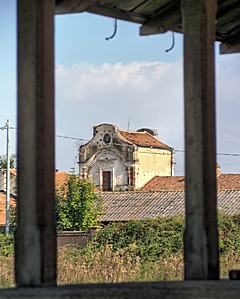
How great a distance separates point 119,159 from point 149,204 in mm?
25027

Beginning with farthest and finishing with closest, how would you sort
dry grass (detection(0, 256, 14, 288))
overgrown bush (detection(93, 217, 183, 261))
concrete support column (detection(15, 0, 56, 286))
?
overgrown bush (detection(93, 217, 183, 261)) < dry grass (detection(0, 256, 14, 288)) < concrete support column (detection(15, 0, 56, 286))

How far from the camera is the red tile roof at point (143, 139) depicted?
235ft

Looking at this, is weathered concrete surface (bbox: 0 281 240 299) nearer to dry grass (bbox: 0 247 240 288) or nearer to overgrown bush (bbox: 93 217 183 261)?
dry grass (bbox: 0 247 240 288)

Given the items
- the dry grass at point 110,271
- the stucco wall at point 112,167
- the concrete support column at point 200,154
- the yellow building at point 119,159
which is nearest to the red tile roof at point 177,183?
the yellow building at point 119,159

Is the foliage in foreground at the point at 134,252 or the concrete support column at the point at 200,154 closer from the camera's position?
the concrete support column at the point at 200,154

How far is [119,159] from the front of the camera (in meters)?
71.3

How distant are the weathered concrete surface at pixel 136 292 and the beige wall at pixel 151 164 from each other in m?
64.5

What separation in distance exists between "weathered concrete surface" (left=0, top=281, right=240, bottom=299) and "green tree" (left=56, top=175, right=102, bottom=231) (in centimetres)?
3924

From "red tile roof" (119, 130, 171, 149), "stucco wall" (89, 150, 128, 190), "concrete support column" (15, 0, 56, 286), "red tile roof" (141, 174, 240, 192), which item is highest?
"red tile roof" (119, 130, 171, 149)

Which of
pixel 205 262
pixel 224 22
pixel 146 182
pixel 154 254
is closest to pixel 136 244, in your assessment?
pixel 154 254

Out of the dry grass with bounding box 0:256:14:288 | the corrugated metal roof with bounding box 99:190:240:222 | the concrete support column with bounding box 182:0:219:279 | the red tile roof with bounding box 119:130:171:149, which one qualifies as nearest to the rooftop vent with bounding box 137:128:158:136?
the red tile roof with bounding box 119:130:171:149

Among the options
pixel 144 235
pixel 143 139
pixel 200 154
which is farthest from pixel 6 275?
pixel 143 139

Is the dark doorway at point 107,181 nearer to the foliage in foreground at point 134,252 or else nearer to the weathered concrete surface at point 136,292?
the foliage in foreground at point 134,252

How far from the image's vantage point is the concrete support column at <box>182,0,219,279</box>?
18.0ft
